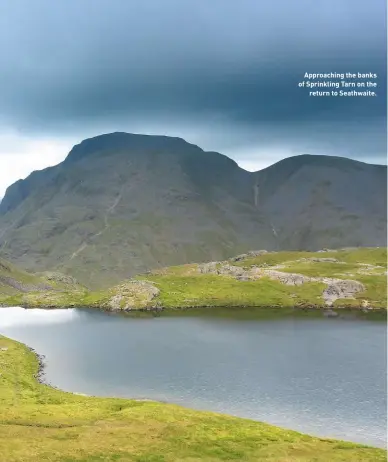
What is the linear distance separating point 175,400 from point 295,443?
3220 centimetres

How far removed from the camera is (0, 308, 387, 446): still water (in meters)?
86.9

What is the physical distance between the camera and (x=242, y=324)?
174 metres

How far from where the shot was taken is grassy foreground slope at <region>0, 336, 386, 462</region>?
59.1 m

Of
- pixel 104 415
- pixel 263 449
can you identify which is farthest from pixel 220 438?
pixel 104 415

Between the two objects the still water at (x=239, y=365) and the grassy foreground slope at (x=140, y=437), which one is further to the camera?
the still water at (x=239, y=365)

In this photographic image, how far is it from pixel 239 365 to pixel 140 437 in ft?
176

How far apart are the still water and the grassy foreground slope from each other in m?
10.5

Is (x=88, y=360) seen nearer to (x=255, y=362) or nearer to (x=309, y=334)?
(x=255, y=362)

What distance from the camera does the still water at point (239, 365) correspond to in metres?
86.9

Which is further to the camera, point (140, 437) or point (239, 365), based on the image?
point (239, 365)

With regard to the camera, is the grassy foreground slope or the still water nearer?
the grassy foreground slope

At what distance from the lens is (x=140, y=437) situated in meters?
66.1

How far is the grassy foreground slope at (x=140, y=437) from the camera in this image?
194ft

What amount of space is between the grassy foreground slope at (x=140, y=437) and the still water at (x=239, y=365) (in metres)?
10.5
